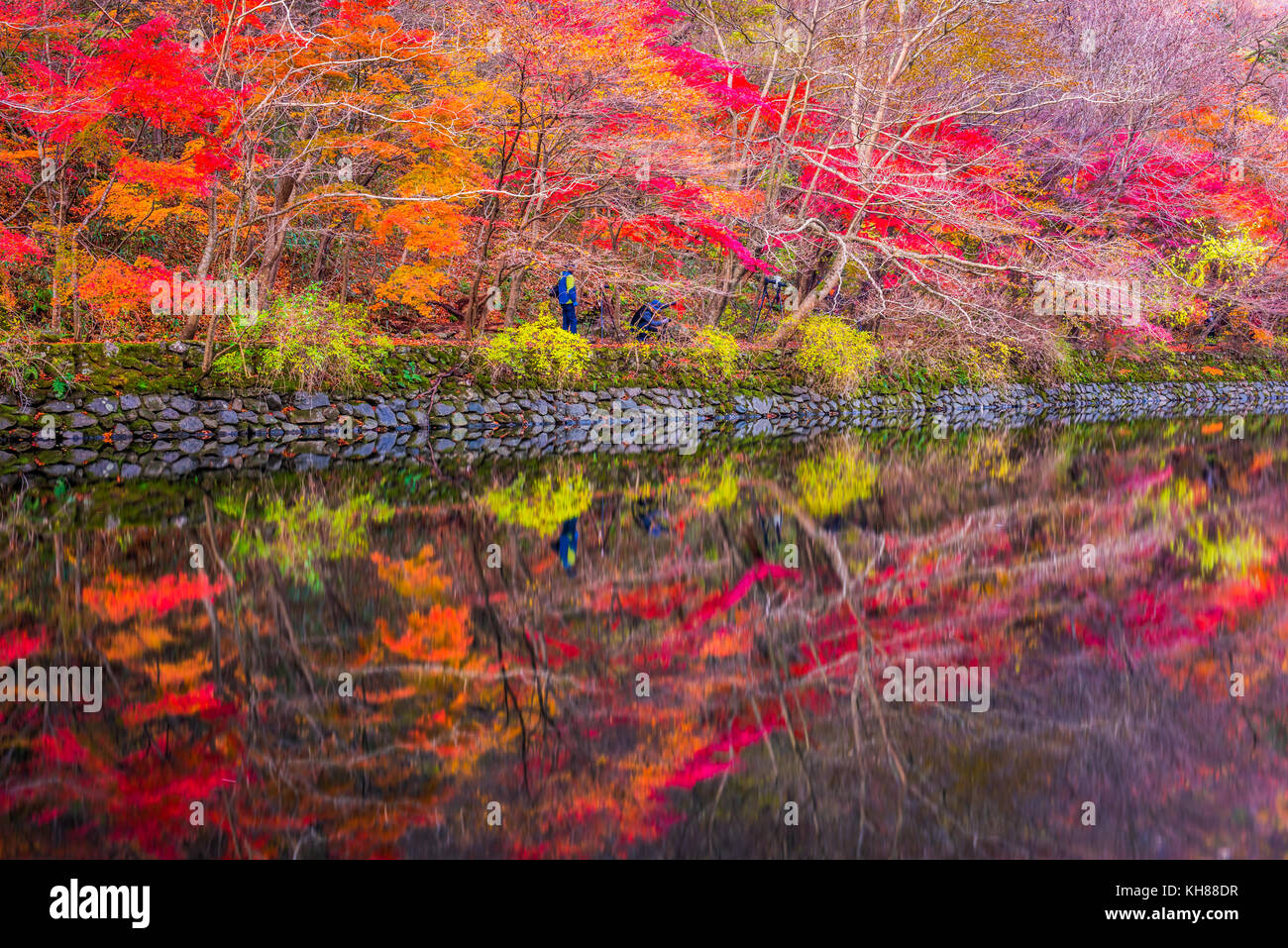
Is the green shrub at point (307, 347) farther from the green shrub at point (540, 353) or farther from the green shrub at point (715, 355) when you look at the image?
the green shrub at point (715, 355)

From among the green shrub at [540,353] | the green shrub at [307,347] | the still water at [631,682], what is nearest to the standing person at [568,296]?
the green shrub at [540,353]

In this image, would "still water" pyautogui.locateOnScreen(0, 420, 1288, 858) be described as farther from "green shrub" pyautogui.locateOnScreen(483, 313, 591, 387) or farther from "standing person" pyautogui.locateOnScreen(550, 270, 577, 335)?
"standing person" pyautogui.locateOnScreen(550, 270, 577, 335)

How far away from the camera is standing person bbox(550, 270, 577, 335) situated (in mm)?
17391

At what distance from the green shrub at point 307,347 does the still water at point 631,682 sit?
5.81 metres

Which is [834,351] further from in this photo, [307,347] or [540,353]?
[307,347]

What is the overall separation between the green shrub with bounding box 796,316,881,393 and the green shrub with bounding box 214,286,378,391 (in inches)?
383

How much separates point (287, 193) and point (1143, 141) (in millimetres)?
20042

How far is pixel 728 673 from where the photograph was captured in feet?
15.1

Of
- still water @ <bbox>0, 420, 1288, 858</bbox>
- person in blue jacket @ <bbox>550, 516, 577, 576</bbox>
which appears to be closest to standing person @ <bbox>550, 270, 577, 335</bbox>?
still water @ <bbox>0, 420, 1288, 858</bbox>

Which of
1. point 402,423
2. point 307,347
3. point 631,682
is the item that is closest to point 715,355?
point 402,423

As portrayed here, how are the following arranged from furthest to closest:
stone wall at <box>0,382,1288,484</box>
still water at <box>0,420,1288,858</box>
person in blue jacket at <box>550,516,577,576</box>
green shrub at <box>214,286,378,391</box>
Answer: green shrub at <box>214,286,378,391</box> → stone wall at <box>0,382,1288,484</box> → person in blue jacket at <box>550,516,577,576</box> → still water at <box>0,420,1288,858</box>

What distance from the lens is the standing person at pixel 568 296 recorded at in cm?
1739

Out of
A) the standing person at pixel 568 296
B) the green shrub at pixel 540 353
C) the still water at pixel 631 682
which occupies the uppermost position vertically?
the standing person at pixel 568 296

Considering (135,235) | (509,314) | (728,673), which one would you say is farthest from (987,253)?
(728,673)
